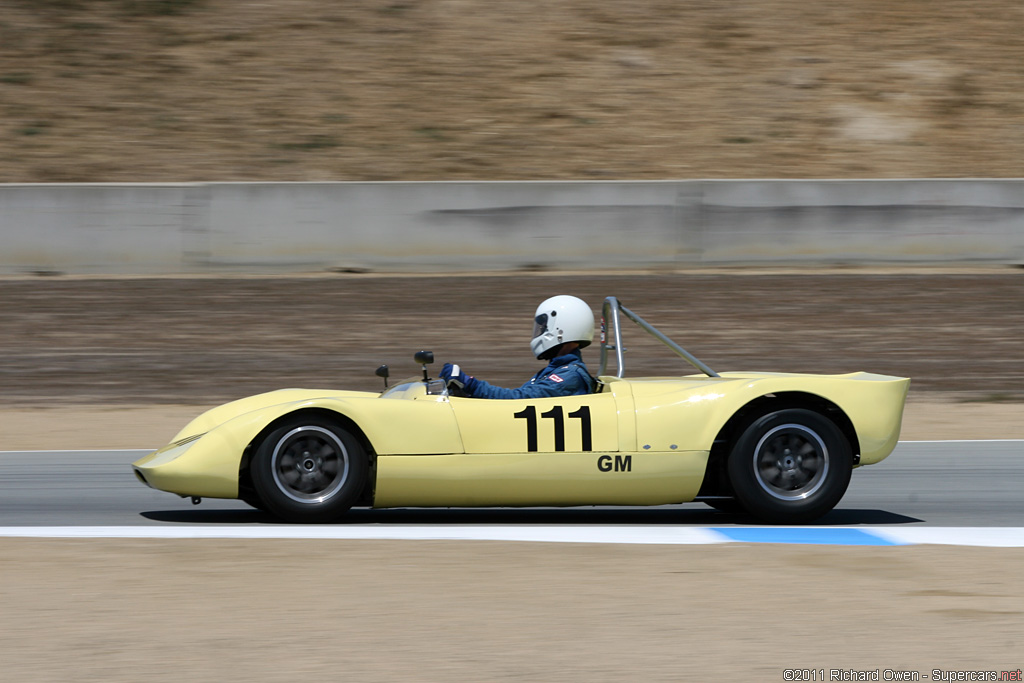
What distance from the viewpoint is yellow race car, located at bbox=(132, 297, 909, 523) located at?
19.3 feet

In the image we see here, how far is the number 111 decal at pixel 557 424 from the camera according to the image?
587 cm

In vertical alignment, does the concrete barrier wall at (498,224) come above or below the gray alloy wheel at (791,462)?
above

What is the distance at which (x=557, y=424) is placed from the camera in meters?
5.89

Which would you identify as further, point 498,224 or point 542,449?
point 498,224

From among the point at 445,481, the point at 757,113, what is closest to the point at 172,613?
the point at 445,481

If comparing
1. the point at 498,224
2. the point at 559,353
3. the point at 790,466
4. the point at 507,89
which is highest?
the point at 507,89

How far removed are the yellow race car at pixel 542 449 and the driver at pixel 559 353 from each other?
159 mm

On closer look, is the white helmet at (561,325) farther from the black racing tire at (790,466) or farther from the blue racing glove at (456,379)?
the black racing tire at (790,466)

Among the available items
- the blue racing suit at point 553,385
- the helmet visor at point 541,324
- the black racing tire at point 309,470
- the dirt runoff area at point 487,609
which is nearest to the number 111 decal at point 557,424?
the blue racing suit at point 553,385

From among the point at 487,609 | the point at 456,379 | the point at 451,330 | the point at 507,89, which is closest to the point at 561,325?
the point at 456,379

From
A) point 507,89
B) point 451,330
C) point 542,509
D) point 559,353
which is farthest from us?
point 507,89

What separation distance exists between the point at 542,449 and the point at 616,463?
13.9 inches

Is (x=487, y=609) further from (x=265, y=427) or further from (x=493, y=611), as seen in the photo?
(x=265, y=427)

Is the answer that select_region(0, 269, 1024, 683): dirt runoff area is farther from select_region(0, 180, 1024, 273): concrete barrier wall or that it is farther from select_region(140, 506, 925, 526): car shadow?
select_region(0, 180, 1024, 273): concrete barrier wall
